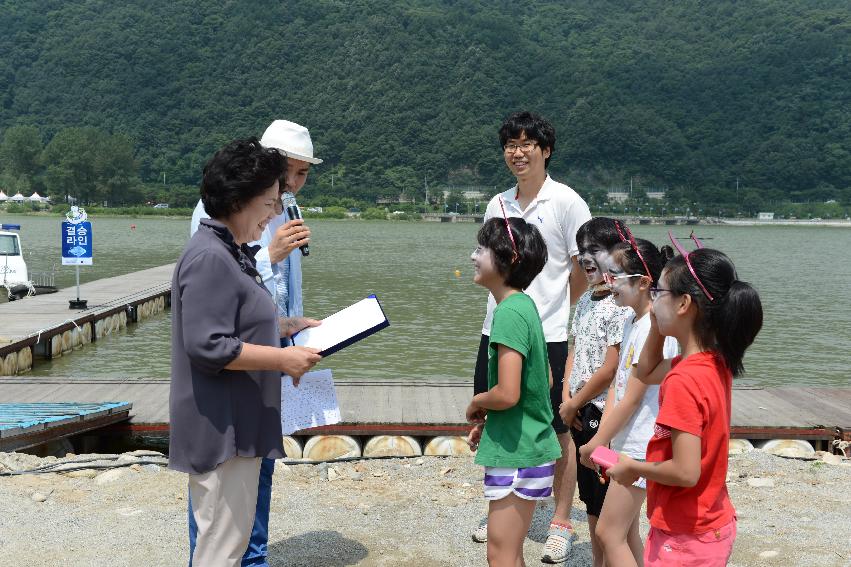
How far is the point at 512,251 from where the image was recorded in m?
3.11

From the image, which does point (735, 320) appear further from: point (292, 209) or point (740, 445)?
point (740, 445)

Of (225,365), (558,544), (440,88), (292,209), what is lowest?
(558,544)

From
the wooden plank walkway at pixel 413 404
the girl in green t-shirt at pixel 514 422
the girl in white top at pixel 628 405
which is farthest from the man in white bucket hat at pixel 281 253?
the wooden plank walkway at pixel 413 404

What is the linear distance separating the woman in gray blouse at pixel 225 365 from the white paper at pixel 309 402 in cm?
59

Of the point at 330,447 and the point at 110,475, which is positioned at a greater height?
the point at 110,475

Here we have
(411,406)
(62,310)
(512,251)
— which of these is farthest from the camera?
(62,310)

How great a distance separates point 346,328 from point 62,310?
12.4 metres

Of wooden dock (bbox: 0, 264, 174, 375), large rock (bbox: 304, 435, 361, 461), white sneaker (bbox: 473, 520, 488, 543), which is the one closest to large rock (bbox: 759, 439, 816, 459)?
large rock (bbox: 304, 435, 361, 461)

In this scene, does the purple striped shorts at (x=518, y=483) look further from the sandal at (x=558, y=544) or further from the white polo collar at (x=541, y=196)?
the white polo collar at (x=541, y=196)

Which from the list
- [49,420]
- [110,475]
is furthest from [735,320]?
[49,420]

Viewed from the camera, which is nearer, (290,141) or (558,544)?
(290,141)

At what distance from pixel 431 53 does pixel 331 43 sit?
1761 centimetres

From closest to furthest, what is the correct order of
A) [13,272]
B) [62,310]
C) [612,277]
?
[612,277] < [62,310] < [13,272]

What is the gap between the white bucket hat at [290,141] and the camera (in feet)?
11.8
